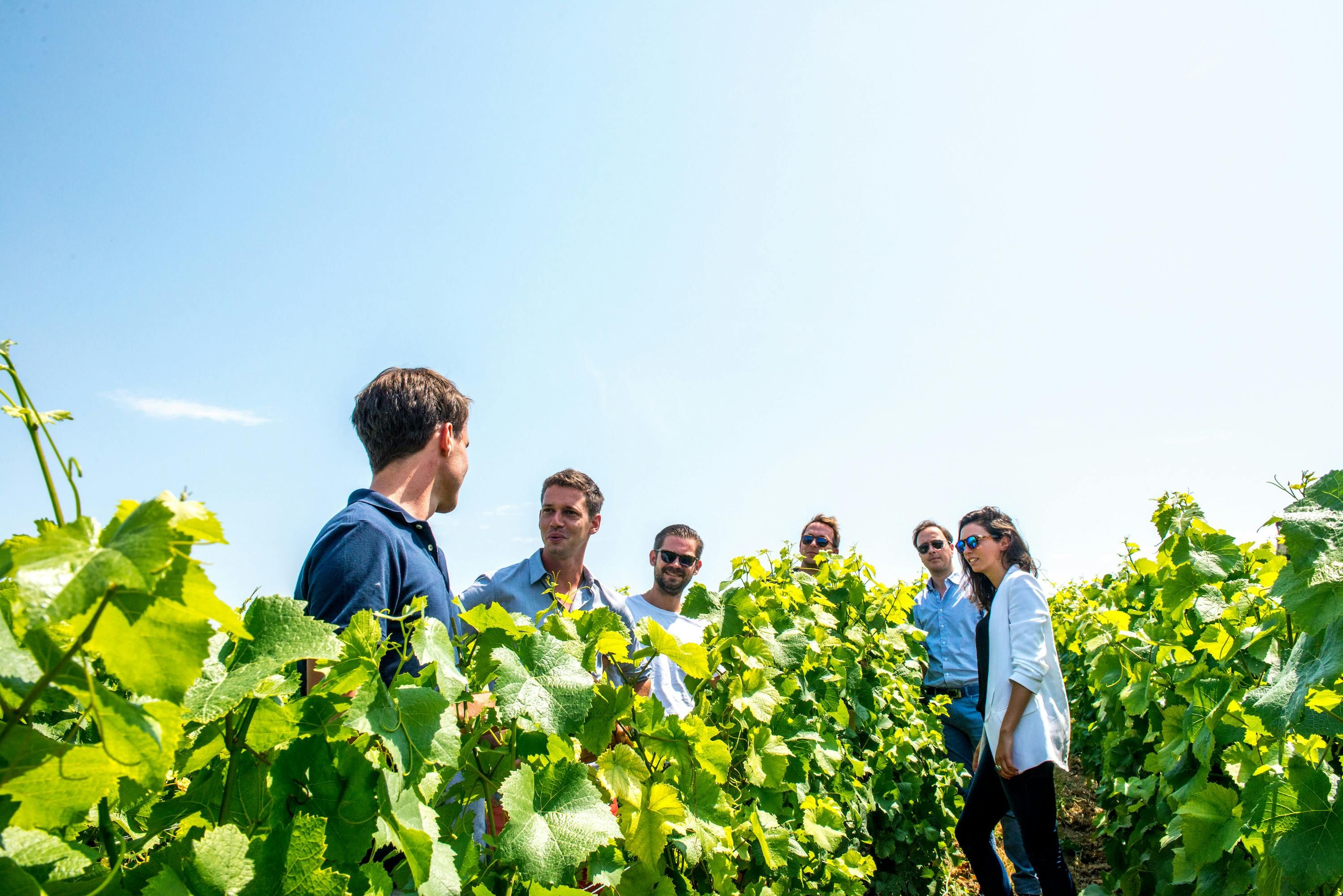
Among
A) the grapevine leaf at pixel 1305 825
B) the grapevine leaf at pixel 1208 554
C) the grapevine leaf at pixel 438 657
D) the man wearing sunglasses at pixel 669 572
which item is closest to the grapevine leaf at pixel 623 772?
the grapevine leaf at pixel 438 657

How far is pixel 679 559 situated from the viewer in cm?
411

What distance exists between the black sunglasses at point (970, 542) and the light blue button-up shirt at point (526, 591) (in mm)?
1977

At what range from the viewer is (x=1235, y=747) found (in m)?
2.03

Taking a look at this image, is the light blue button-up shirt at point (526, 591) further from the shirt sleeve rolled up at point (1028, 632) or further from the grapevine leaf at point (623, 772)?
the grapevine leaf at point (623, 772)

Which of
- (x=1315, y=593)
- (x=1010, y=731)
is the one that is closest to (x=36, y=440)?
(x=1315, y=593)

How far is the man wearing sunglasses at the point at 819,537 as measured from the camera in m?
5.15

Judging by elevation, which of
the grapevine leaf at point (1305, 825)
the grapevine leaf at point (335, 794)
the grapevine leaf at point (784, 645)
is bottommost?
the grapevine leaf at point (1305, 825)

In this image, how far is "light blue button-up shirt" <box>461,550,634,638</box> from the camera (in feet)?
12.0

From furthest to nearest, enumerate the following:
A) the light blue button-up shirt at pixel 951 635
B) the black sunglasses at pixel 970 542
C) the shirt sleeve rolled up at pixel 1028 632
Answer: the light blue button-up shirt at pixel 951 635 → the black sunglasses at pixel 970 542 → the shirt sleeve rolled up at pixel 1028 632

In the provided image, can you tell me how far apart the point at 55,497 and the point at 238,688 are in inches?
12.3

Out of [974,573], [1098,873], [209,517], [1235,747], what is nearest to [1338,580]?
[1235,747]

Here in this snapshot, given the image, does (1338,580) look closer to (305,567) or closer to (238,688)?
(238,688)

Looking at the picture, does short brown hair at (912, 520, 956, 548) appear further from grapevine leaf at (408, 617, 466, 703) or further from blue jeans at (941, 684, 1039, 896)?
grapevine leaf at (408, 617, 466, 703)

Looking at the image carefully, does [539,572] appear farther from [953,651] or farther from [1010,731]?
[953,651]
